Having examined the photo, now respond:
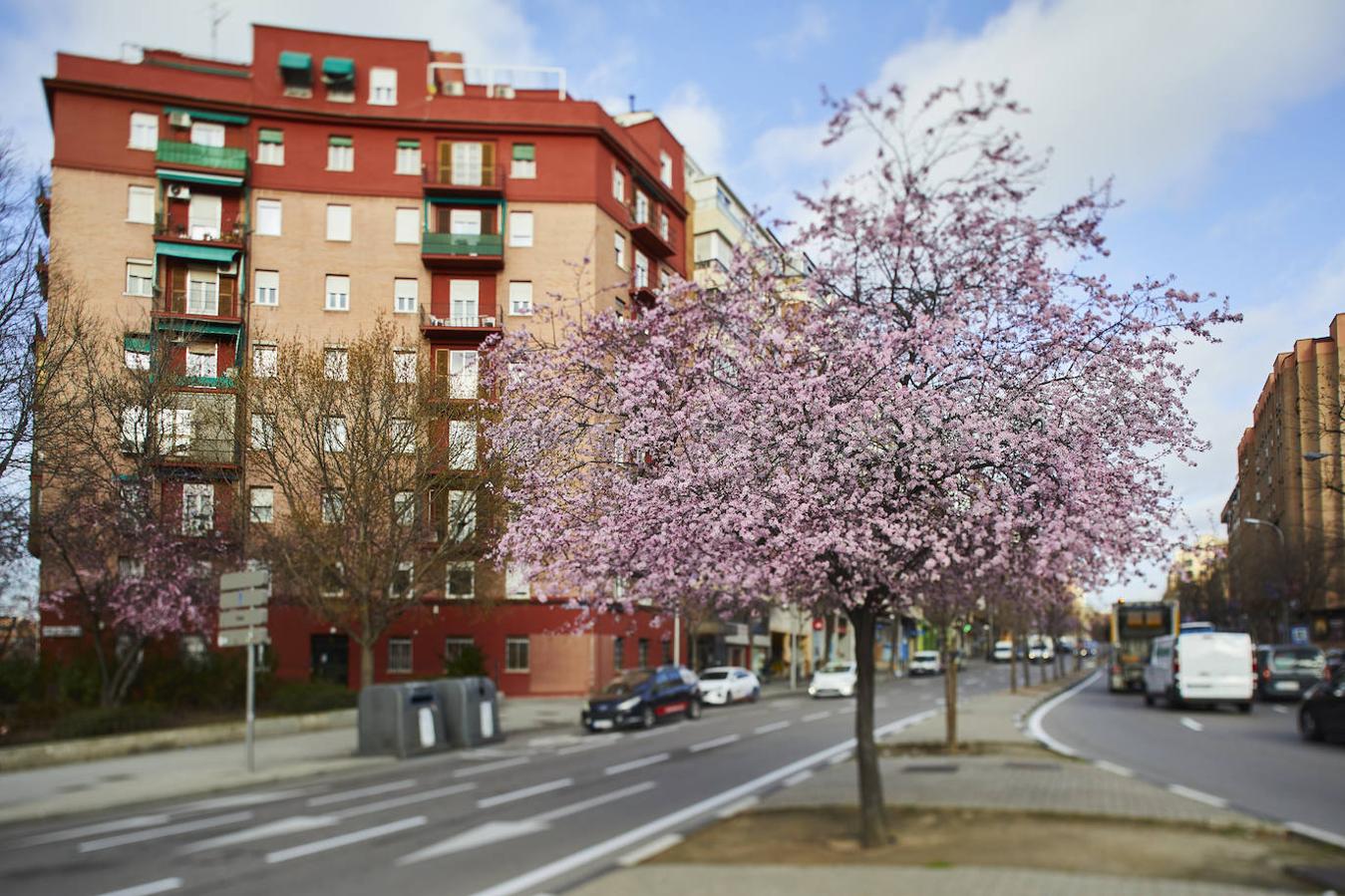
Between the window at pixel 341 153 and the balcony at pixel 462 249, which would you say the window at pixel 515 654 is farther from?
the window at pixel 341 153

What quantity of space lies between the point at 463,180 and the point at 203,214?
10.2 m

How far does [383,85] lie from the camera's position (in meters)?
48.5

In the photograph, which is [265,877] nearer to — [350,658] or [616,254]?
[350,658]

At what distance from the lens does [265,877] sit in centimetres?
1016

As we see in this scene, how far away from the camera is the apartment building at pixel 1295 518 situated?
49.2m

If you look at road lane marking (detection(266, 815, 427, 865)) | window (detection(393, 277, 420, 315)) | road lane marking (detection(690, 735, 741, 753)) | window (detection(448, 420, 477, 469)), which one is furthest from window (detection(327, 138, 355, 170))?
road lane marking (detection(266, 815, 427, 865))

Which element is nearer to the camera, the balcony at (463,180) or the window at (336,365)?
the window at (336,365)

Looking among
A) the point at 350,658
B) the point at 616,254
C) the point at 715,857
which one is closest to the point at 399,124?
the point at 616,254

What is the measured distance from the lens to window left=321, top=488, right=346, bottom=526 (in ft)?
92.4

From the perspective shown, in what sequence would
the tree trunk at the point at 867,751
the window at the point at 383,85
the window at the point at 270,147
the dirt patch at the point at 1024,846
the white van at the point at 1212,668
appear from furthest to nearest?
the window at the point at 383,85 → the window at the point at 270,147 → the white van at the point at 1212,668 → the tree trunk at the point at 867,751 → the dirt patch at the point at 1024,846

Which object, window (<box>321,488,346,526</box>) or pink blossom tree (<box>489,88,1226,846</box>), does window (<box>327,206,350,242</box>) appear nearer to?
window (<box>321,488,346,526</box>)

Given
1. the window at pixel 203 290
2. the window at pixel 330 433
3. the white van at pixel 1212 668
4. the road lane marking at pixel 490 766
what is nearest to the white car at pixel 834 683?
the white van at pixel 1212 668

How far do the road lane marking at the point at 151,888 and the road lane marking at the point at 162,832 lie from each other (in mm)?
2628

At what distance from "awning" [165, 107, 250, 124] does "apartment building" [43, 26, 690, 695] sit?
2.2 inches
